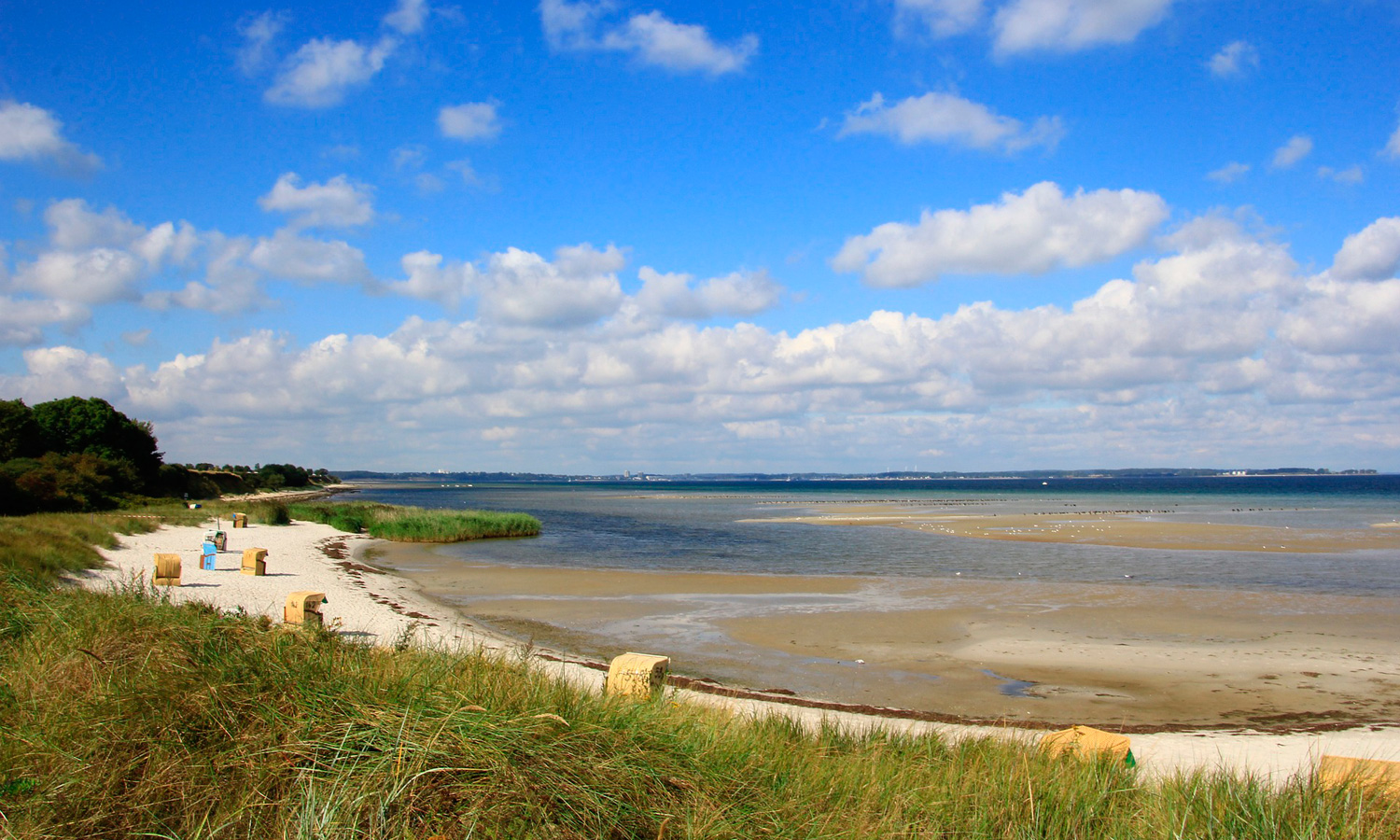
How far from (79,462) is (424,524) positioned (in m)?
21.9

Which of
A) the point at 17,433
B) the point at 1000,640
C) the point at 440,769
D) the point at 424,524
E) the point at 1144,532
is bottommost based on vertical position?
the point at 1144,532

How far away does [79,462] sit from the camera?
47.5 m

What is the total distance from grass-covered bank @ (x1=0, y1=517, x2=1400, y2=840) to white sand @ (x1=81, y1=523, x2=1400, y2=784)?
3.31ft

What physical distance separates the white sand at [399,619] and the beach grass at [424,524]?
7.39 ft

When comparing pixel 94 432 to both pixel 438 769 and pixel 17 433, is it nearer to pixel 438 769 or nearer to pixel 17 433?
pixel 17 433

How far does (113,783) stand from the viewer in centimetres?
436

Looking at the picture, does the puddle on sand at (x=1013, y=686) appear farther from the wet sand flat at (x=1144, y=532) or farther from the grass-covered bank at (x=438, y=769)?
the wet sand flat at (x=1144, y=532)

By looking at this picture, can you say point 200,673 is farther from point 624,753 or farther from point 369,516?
point 369,516

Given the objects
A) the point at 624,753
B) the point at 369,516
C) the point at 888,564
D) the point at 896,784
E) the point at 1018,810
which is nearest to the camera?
the point at 624,753

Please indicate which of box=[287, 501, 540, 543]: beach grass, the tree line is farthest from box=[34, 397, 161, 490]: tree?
box=[287, 501, 540, 543]: beach grass

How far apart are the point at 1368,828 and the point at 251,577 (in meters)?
23.9

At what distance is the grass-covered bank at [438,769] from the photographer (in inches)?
166

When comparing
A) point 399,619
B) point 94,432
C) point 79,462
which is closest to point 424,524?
point 79,462

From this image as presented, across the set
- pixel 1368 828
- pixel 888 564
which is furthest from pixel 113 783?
pixel 888 564
